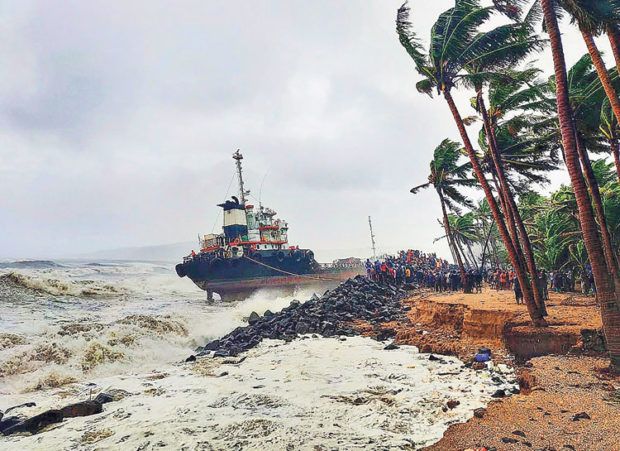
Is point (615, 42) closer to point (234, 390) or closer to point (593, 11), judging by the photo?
point (593, 11)

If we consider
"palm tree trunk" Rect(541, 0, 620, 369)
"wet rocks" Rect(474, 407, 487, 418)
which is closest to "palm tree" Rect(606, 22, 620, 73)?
"palm tree trunk" Rect(541, 0, 620, 369)

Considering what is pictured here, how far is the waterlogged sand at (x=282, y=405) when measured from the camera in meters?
5.44

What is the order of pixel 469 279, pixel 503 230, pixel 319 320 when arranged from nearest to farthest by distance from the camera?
pixel 503 230, pixel 319 320, pixel 469 279

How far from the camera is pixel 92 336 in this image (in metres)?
12.9

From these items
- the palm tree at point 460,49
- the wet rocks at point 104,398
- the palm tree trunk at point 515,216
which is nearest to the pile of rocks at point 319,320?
the wet rocks at point 104,398

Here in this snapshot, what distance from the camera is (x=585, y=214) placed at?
716 centimetres

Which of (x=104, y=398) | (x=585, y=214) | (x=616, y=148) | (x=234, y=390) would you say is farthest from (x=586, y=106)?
(x=104, y=398)

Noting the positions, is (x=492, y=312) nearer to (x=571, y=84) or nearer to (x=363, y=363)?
(x=363, y=363)

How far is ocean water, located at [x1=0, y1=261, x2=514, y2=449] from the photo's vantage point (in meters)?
5.58

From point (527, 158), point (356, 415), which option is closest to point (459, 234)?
point (527, 158)

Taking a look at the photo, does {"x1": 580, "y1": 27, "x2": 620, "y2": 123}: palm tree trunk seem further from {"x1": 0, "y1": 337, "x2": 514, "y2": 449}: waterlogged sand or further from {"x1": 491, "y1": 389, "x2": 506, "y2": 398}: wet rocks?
{"x1": 491, "y1": 389, "x2": 506, "y2": 398}: wet rocks

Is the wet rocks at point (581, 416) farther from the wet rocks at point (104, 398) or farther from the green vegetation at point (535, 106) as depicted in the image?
the wet rocks at point (104, 398)

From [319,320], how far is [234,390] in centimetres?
820

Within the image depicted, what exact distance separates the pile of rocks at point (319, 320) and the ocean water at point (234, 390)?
1038 mm
